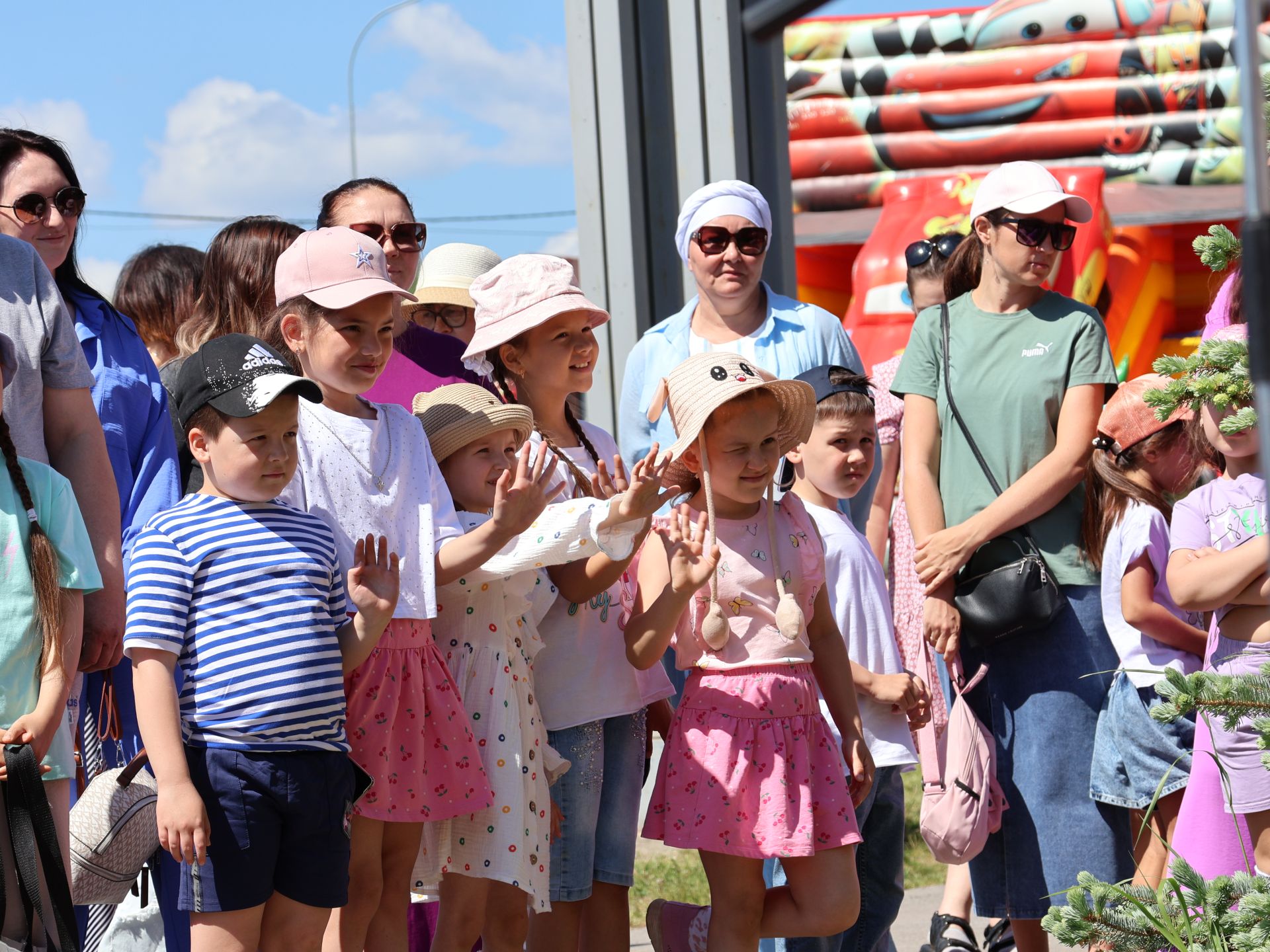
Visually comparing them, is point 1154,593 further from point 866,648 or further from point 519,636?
point 519,636

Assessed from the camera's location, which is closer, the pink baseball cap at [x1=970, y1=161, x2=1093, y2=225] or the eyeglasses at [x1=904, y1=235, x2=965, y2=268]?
the pink baseball cap at [x1=970, y1=161, x2=1093, y2=225]

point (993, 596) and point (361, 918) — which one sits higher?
point (993, 596)

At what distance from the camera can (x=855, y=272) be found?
1230 centimetres

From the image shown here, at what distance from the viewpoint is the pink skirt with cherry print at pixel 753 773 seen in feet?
10.9

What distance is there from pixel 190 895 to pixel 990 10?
13.6 meters

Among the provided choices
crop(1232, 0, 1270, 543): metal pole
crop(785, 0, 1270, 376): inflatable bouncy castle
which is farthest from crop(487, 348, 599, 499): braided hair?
crop(785, 0, 1270, 376): inflatable bouncy castle

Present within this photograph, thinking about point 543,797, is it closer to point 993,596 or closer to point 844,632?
point 844,632

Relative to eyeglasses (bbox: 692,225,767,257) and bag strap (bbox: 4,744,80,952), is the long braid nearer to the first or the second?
bag strap (bbox: 4,744,80,952)

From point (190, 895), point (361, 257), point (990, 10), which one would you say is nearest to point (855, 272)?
point (990, 10)

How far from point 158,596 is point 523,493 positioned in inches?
28.5

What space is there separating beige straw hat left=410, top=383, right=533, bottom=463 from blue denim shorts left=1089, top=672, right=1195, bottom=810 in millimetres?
1725

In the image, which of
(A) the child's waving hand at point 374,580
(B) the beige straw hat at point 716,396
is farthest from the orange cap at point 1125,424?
(A) the child's waving hand at point 374,580

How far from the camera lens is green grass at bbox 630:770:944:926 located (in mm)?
5293

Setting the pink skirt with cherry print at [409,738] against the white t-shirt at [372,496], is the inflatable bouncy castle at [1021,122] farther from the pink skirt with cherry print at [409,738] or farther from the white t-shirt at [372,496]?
the pink skirt with cherry print at [409,738]
